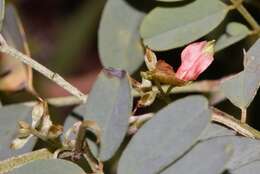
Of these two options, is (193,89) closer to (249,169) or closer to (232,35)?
(232,35)

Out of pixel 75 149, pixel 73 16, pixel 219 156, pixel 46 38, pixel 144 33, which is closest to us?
pixel 219 156

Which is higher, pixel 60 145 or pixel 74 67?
pixel 60 145

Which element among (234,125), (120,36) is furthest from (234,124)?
(120,36)

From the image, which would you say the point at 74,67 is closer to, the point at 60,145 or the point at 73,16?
the point at 73,16

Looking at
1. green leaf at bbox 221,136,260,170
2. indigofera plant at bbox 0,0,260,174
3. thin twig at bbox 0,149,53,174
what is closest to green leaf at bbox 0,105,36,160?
indigofera plant at bbox 0,0,260,174

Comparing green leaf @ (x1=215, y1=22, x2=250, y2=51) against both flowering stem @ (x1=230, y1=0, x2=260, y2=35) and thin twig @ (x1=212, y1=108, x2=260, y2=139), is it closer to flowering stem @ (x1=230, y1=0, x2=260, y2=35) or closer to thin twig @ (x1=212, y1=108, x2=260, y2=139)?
flowering stem @ (x1=230, y1=0, x2=260, y2=35)

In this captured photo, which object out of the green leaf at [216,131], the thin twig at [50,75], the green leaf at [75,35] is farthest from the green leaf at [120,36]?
the green leaf at [75,35]

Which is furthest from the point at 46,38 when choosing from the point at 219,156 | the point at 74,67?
the point at 219,156
